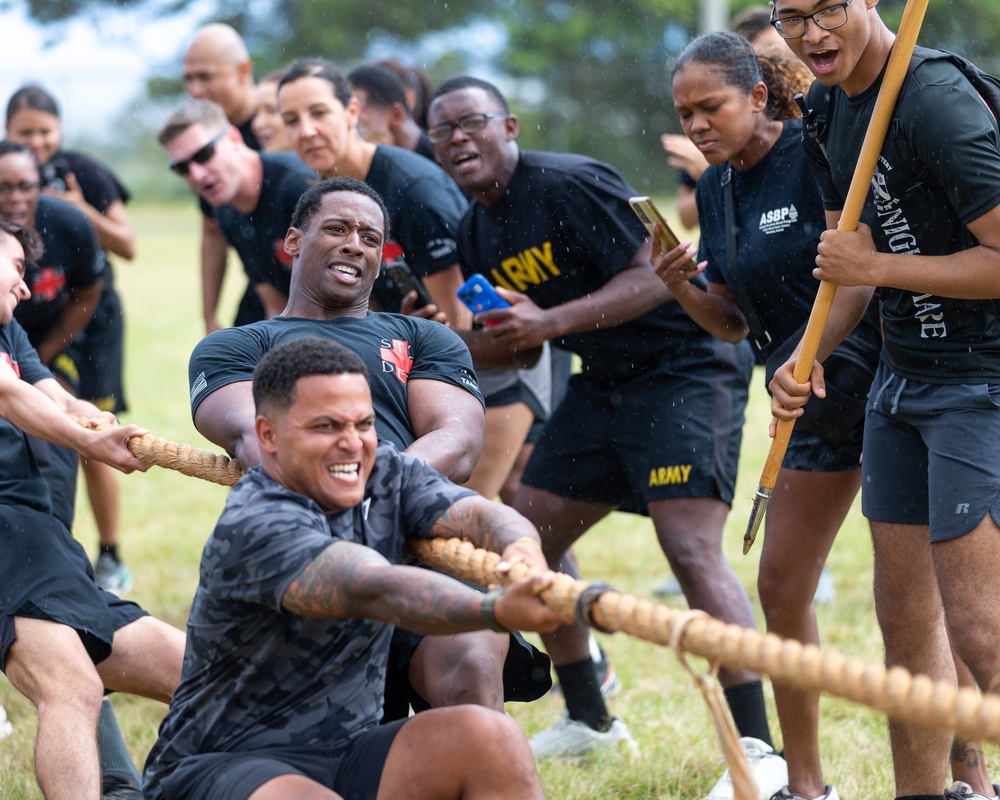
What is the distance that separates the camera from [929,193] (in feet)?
11.9

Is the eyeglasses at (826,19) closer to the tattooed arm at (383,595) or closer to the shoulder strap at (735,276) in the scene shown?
the shoulder strap at (735,276)

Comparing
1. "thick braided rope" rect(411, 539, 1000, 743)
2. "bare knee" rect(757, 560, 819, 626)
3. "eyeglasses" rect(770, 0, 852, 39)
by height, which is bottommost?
"bare knee" rect(757, 560, 819, 626)

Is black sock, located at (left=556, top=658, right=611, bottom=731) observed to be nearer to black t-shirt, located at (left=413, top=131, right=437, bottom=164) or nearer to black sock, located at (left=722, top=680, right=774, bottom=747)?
black sock, located at (left=722, top=680, right=774, bottom=747)

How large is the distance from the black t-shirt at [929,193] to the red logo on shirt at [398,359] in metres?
1.44

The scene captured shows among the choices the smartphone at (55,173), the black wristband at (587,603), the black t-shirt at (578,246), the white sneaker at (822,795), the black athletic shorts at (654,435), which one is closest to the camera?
the black wristband at (587,603)

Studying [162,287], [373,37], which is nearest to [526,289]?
[162,287]

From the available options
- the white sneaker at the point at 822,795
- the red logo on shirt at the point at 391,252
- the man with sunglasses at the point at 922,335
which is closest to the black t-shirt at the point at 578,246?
the red logo on shirt at the point at 391,252

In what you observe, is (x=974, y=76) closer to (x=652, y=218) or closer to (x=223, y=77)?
(x=652, y=218)

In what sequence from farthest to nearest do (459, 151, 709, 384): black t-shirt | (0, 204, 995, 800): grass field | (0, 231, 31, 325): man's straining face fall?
1. (459, 151, 709, 384): black t-shirt
2. (0, 204, 995, 800): grass field
3. (0, 231, 31, 325): man's straining face

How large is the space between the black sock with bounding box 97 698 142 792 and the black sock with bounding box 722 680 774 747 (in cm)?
217

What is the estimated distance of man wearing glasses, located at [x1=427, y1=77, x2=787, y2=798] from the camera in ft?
16.9

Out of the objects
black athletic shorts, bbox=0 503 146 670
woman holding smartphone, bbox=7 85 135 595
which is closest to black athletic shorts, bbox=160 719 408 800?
black athletic shorts, bbox=0 503 146 670

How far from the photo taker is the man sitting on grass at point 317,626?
299 cm

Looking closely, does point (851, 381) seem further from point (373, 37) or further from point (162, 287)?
point (373, 37)
